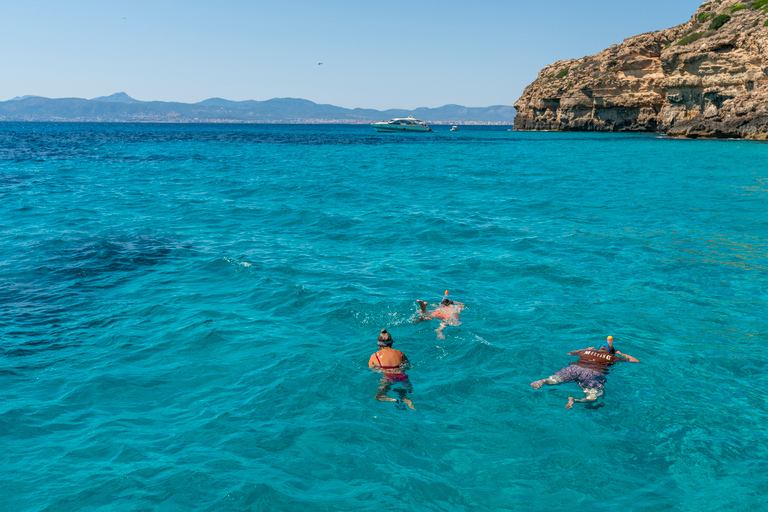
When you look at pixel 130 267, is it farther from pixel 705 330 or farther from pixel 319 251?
pixel 705 330

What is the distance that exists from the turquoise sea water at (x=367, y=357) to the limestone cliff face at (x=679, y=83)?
51.9m

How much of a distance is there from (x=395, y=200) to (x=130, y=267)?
17906 mm

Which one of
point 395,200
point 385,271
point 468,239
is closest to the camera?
point 385,271

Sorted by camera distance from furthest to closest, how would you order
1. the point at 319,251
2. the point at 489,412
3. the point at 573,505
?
the point at 319,251, the point at 489,412, the point at 573,505

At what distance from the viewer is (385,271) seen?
1791 cm

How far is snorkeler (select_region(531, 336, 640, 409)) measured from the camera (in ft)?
32.9

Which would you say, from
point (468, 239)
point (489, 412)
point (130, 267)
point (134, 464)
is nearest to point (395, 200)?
point (468, 239)

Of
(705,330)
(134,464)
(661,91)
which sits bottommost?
(134,464)

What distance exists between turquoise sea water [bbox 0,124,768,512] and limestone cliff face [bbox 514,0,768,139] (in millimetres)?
51924

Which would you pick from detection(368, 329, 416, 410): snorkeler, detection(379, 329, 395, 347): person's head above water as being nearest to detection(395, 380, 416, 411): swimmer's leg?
detection(368, 329, 416, 410): snorkeler

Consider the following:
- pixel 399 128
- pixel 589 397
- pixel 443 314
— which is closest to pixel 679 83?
pixel 399 128

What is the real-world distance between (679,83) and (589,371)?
8115 cm

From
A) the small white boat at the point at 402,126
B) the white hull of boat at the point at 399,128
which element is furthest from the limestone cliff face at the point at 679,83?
the small white boat at the point at 402,126

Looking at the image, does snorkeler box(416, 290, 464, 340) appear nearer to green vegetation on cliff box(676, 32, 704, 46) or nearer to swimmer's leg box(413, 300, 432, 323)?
swimmer's leg box(413, 300, 432, 323)
